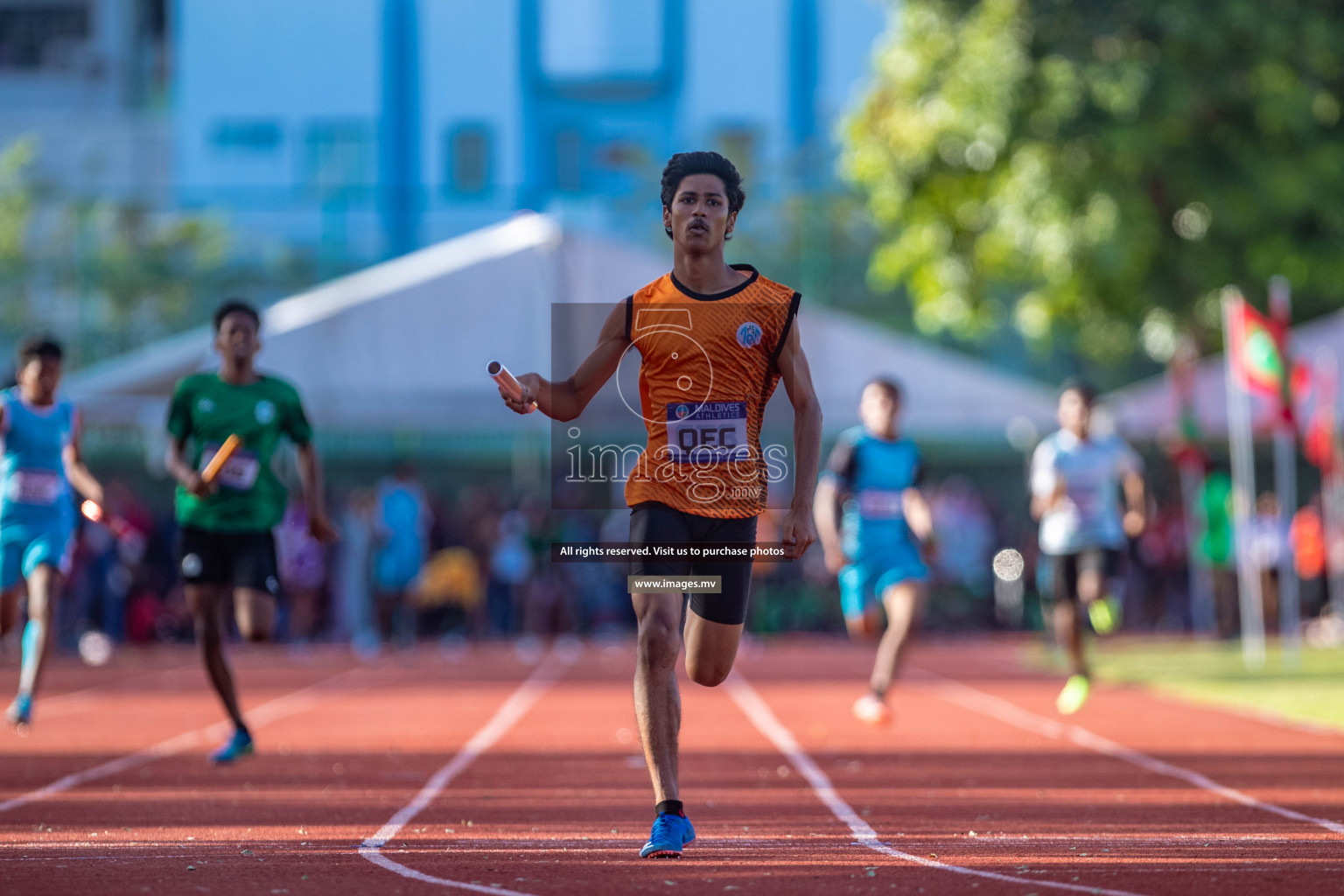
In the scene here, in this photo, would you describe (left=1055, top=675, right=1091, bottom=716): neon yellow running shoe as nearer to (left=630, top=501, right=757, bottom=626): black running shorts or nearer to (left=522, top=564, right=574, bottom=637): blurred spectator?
(left=630, top=501, right=757, bottom=626): black running shorts

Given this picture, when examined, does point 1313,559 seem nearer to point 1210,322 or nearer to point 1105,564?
point 1210,322

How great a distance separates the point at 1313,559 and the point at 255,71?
86.9ft

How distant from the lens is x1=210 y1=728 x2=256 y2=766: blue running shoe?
912 centimetres

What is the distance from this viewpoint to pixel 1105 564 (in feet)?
39.3

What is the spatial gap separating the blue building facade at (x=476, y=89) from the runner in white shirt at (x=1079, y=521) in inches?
1075

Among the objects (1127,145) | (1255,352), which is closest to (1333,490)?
(1127,145)

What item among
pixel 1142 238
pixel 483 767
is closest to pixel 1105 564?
pixel 483 767

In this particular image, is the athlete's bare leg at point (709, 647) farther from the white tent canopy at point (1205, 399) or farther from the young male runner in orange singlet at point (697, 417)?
the white tent canopy at point (1205, 399)

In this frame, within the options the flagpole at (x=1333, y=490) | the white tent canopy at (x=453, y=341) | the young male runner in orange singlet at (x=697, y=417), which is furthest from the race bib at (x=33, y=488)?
the flagpole at (x=1333, y=490)

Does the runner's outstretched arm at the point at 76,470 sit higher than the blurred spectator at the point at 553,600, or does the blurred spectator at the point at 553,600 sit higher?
the runner's outstretched arm at the point at 76,470

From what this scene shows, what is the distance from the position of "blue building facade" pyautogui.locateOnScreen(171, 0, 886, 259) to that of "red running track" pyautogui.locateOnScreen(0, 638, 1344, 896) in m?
26.4

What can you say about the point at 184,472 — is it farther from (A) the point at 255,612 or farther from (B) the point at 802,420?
(B) the point at 802,420

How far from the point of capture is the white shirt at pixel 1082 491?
12023 millimetres

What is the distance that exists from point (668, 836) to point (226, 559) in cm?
415
